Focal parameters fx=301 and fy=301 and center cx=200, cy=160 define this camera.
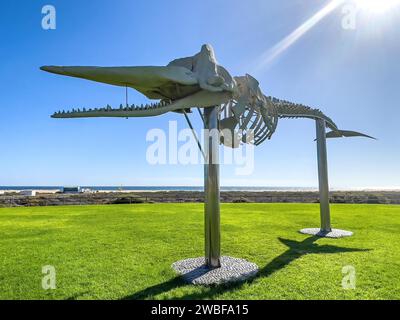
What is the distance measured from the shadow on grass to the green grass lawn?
2cm

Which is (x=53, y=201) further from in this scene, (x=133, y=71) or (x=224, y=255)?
(x=133, y=71)

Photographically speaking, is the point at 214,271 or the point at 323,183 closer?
the point at 214,271

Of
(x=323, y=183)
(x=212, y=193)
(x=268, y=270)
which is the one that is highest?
(x=323, y=183)

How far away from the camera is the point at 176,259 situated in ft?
25.3

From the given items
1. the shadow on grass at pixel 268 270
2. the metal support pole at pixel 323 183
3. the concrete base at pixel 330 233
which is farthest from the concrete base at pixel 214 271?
the metal support pole at pixel 323 183

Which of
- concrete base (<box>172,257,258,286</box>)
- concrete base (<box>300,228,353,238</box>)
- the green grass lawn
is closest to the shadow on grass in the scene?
the green grass lawn

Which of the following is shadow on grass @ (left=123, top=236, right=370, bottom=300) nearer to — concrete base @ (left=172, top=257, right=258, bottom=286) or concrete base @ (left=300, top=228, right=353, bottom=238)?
concrete base @ (left=172, top=257, right=258, bottom=286)

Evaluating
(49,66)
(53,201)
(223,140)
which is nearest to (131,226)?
(223,140)

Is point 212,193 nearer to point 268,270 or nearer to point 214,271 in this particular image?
point 214,271

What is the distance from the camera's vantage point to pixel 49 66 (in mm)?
4590

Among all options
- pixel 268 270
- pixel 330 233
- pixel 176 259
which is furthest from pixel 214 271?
pixel 330 233

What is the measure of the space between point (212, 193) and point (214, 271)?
1.67 meters

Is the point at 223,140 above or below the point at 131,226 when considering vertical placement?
above
